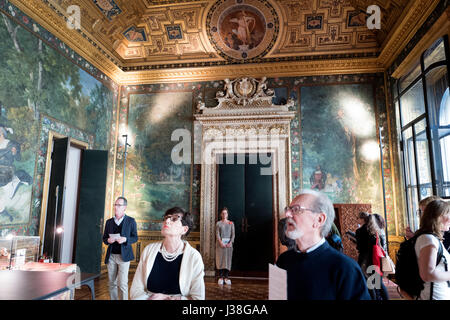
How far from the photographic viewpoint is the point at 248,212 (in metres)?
8.29

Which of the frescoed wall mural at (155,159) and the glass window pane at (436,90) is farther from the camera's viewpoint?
the frescoed wall mural at (155,159)

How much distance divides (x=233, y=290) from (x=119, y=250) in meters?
3.04

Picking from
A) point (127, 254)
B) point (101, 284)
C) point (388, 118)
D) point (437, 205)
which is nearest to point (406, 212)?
point (388, 118)

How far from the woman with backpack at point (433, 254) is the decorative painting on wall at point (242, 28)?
7.38 m

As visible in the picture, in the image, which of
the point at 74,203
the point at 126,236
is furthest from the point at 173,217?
the point at 74,203

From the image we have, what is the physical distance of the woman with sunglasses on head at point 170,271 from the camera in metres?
2.50

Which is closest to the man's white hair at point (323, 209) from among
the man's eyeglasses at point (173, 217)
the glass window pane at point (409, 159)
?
the man's eyeglasses at point (173, 217)

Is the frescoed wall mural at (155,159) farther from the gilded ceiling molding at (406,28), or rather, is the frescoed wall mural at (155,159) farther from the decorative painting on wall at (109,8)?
the gilded ceiling molding at (406,28)

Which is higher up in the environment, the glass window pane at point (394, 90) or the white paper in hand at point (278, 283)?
the glass window pane at point (394, 90)

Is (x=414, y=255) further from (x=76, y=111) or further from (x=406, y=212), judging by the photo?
(x=76, y=111)

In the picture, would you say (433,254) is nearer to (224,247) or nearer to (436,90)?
(436,90)

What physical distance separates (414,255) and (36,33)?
7490mm

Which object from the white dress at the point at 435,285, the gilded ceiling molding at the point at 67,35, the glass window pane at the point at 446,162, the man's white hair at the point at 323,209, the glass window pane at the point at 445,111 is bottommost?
the white dress at the point at 435,285

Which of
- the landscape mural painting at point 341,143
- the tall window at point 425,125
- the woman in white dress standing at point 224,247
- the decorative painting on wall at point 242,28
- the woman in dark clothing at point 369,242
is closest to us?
the woman in dark clothing at point 369,242
